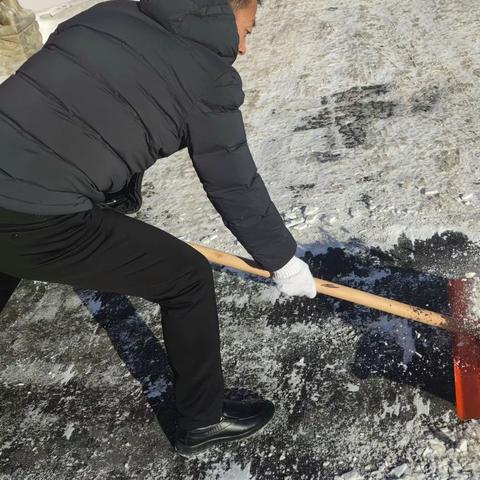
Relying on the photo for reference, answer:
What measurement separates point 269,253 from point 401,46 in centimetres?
281

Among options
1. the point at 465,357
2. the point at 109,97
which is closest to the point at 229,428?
the point at 465,357

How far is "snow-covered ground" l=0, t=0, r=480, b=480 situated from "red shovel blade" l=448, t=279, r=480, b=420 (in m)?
0.06

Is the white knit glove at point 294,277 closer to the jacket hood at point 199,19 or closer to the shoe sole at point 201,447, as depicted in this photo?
the shoe sole at point 201,447

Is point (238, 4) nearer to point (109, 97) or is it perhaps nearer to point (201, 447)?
point (109, 97)

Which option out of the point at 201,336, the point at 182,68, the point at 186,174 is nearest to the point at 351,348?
the point at 201,336

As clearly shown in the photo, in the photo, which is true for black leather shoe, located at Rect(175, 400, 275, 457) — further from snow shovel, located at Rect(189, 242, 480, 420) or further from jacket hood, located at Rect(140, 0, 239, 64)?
jacket hood, located at Rect(140, 0, 239, 64)

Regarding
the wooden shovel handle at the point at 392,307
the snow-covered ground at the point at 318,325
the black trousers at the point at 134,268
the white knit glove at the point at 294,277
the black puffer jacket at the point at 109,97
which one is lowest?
the snow-covered ground at the point at 318,325

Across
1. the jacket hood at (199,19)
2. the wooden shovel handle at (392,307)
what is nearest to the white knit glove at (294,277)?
the wooden shovel handle at (392,307)

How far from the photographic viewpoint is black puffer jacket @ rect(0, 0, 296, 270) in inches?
59.7

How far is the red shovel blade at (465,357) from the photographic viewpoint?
1924mm

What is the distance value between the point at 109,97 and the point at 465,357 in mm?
1516

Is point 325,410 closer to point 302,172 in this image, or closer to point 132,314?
point 132,314

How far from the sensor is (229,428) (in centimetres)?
199

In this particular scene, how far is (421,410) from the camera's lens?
199cm
